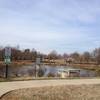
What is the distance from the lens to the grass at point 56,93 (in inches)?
525

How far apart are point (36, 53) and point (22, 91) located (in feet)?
286

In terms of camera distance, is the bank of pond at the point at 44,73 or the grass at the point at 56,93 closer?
the grass at the point at 56,93

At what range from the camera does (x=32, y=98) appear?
1320 cm

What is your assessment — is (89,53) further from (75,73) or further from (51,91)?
(51,91)

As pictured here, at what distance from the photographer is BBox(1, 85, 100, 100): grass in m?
13.3

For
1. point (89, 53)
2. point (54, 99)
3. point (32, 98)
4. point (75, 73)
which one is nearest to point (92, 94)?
point (54, 99)

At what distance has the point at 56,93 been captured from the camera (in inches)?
571

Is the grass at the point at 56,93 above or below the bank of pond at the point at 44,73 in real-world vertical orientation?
below

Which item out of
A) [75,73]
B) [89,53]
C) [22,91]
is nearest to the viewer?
[22,91]

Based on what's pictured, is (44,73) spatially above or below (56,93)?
above

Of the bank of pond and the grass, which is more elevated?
the bank of pond

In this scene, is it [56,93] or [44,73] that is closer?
[56,93]

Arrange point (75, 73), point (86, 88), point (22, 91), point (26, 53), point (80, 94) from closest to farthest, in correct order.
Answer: point (22, 91)
point (80, 94)
point (86, 88)
point (75, 73)
point (26, 53)

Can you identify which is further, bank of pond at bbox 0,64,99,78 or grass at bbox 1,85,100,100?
bank of pond at bbox 0,64,99,78
